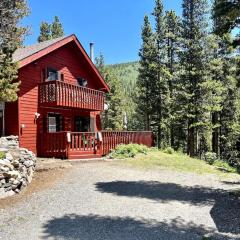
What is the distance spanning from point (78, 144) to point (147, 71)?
2049 centimetres

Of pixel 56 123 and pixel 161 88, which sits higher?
pixel 161 88

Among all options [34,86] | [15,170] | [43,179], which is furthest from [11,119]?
[15,170]

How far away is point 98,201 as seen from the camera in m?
11.0

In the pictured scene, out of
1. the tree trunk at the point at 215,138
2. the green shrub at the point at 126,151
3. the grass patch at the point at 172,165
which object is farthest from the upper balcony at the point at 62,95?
the tree trunk at the point at 215,138

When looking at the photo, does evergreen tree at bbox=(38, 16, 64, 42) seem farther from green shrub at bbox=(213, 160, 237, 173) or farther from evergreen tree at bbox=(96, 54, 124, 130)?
green shrub at bbox=(213, 160, 237, 173)

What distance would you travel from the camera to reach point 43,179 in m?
14.1

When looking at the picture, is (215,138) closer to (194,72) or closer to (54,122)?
(194,72)

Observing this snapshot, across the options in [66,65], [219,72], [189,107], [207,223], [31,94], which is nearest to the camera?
[207,223]

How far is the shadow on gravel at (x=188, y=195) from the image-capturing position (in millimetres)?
9834

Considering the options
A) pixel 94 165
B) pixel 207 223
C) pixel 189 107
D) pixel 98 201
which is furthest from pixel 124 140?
pixel 207 223

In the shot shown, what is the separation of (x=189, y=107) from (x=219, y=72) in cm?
725

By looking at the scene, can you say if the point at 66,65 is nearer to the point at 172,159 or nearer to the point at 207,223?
the point at 172,159

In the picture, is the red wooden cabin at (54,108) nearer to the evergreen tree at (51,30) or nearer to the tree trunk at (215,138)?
the tree trunk at (215,138)

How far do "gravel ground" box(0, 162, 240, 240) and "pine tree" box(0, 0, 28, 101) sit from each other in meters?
4.57
